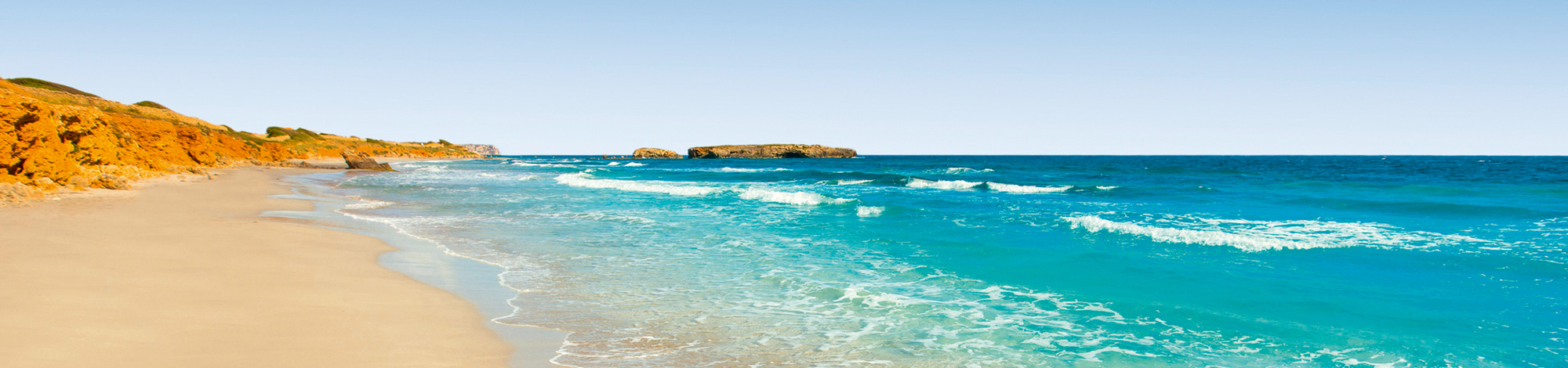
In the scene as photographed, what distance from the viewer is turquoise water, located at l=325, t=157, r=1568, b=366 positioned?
6406 millimetres

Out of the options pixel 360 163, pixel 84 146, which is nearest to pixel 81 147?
pixel 84 146

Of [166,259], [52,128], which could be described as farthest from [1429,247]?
[52,128]

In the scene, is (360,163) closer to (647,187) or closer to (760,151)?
(647,187)

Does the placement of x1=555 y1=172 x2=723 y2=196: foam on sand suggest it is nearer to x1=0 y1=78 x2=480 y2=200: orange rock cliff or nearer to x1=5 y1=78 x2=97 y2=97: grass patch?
x1=0 y1=78 x2=480 y2=200: orange rock cliff

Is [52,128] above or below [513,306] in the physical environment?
above

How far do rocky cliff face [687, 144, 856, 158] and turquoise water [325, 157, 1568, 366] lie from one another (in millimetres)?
127024

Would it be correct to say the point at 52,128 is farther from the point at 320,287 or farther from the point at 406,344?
the point at 406,344

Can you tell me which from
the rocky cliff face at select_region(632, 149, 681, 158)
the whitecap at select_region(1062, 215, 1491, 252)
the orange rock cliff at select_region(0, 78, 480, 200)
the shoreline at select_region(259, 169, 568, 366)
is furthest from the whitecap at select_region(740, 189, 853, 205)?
the rocky cliff face at select_region(632, 149, 681, 158)

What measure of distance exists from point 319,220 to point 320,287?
8.96 m

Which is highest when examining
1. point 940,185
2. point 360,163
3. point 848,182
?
point 360,163

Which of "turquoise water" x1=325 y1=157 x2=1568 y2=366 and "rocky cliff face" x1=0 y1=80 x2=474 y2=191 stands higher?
"rocky cliff face" x1=0 y1=80 x2=474 y2=191

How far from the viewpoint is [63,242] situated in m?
9.61

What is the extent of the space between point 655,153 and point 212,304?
512 feet

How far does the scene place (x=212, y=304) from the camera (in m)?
6.74
